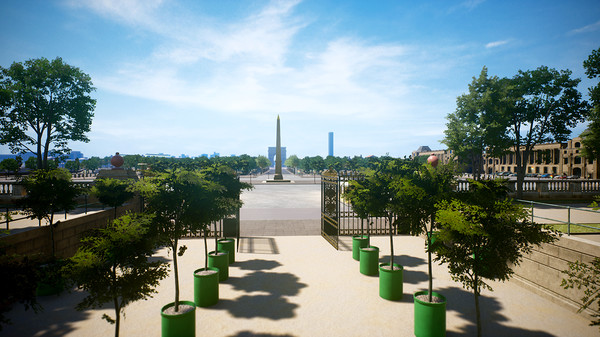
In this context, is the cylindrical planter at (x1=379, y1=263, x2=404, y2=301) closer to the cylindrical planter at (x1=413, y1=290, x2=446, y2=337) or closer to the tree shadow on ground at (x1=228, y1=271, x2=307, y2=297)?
the cylindrical planter at (x1=413, y1=290, x2=446, y2=337)

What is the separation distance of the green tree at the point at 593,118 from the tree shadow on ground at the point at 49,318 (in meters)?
31.3

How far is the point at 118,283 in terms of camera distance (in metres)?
5.32

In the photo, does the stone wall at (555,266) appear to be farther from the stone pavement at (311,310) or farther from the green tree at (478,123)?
the green tree at (478,123)

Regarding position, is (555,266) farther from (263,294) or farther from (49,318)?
(49,318)

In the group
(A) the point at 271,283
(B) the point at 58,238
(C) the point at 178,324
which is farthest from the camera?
(B) the point at 58,238

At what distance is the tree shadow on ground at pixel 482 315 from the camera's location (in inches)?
295

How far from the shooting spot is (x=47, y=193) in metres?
10.3

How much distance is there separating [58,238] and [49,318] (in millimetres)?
4620

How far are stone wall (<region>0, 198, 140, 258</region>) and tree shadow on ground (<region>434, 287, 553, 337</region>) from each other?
967cm

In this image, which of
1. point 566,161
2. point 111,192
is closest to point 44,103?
point 111,192

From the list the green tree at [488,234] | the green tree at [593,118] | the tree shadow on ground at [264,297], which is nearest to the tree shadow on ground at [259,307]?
the tree shadow on ground at [264,297]

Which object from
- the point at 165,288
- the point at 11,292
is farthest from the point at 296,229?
the point at 11,292

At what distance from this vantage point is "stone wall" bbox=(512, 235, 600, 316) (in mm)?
8484

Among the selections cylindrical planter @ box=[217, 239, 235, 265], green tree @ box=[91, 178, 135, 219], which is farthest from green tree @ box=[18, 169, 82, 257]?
cylindrical planter @ box=[217, 239, 235, 265]
